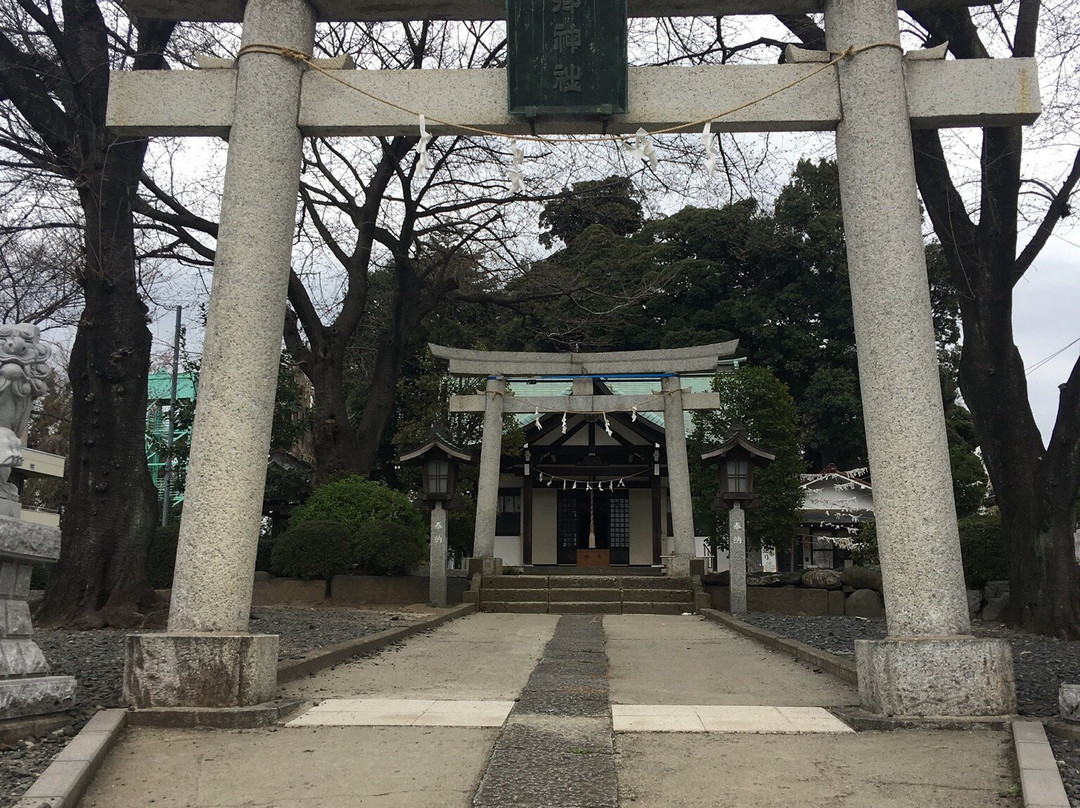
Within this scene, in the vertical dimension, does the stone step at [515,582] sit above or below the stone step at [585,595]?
above

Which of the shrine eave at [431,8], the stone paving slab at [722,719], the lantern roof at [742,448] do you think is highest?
the shrine eave at [431,8]

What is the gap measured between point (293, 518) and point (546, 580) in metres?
4.77

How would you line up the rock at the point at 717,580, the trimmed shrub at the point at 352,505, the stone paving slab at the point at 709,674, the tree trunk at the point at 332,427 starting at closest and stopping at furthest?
the stone paving slab at the point at 709,674
the trimmed shrub at the point at 352,505
the rock at the point at 717,580
the tree trunk at the point at 332,427

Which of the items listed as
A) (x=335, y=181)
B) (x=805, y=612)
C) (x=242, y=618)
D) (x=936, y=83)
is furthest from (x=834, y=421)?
(x=242, y=618)

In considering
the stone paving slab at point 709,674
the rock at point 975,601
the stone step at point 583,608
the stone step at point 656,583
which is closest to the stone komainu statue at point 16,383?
the stone paving slab at point 709,674

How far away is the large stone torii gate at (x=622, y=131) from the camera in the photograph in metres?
4.89

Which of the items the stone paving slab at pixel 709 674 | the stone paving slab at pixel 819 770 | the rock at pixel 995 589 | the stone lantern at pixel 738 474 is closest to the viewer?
the stone paving slab at pixel 819 770

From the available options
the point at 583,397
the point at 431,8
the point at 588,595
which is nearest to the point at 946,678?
the point at 431,8

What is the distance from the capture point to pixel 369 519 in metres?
15.1

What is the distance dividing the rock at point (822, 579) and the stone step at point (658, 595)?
2.06 metres

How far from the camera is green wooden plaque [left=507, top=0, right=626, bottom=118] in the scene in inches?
227

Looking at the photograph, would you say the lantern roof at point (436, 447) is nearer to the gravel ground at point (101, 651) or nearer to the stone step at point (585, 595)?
the gravel ground at point (101, 651)

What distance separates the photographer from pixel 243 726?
184 inches

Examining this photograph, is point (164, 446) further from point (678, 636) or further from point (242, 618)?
point (242, 618)
